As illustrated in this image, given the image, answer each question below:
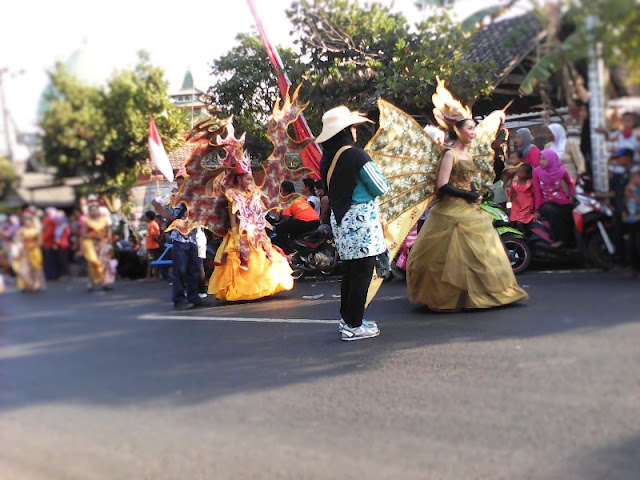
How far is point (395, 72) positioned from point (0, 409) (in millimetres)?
2511

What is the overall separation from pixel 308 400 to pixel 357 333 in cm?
123

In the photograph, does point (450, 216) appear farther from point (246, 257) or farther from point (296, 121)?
point (246, 257)

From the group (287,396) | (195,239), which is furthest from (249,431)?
(195,239)

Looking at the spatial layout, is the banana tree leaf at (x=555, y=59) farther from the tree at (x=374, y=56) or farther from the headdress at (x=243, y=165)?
the headdress at (x=243, y=165)

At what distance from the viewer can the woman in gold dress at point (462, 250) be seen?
4.70 meters

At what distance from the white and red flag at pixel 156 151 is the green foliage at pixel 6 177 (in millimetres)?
491

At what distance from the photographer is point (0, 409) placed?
1771mm

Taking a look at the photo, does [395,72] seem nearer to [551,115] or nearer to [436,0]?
[551,115]

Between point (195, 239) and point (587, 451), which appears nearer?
point (587, 451)

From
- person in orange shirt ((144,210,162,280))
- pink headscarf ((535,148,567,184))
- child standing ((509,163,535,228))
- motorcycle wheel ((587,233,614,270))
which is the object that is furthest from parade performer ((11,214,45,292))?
child standing ((509,163,535,228))

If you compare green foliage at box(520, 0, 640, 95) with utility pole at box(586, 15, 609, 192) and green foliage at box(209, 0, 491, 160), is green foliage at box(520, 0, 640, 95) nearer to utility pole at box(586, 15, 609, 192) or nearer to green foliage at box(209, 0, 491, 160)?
utility pole at box(586, 15, 609, 192)

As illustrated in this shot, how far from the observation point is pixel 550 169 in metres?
3.14

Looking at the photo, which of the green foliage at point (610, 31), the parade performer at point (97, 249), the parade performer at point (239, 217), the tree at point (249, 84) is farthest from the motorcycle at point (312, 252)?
the green foliage at point (610, 31)

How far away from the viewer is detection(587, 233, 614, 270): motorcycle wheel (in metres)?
2.20
